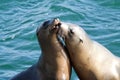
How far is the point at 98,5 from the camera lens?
14977 millimetres

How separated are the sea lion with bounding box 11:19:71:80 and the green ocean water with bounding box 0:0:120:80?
2.16 m

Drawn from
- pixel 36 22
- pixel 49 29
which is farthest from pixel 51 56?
pixel 36 22

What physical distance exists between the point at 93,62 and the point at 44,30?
34.3 inches

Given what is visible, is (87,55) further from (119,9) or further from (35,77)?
(119,9)

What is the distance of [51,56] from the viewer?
763cm

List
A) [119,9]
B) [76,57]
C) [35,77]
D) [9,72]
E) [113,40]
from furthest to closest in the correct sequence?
[119,9]
[113,40]
[9,72]
[35,77]
[76,57]

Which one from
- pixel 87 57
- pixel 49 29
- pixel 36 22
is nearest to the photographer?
pixel 49 29

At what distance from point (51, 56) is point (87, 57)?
0.51 metres

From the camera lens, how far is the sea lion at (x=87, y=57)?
7387 millimetres

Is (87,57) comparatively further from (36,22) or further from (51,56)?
(36,22)

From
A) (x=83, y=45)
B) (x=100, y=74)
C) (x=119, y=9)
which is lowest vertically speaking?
(x=119, y=9)

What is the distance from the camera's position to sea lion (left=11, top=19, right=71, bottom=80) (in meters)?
7.38

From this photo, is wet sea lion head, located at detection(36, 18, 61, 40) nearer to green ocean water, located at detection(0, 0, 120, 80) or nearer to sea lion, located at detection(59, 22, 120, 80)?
sea lion, located at detection(59, 22, 120, 80)

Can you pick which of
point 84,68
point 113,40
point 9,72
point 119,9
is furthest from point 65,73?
point 119,9
